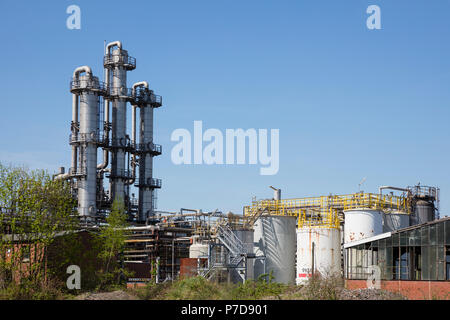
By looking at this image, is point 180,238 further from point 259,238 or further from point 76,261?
point 76,261

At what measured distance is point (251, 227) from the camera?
44.2 metres

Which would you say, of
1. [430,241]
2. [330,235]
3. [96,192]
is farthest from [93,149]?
[430,241]

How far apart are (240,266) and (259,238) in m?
2.97

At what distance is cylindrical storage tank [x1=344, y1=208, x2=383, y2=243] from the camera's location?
40.4 metres

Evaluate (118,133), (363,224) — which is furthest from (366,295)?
(118,133)

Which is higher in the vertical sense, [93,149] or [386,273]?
[93,149]

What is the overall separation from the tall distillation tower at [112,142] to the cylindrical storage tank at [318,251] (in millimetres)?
21180

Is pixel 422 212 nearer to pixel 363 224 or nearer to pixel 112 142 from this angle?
pixel 363 224

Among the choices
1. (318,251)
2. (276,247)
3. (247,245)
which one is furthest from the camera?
(276,247)

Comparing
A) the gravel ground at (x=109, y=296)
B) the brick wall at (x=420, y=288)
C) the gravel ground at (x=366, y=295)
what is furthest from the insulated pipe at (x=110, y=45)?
the gravel ground at (x=366, y=295)

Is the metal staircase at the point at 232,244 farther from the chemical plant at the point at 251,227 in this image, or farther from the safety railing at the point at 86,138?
the safety railing at the point at 86,138

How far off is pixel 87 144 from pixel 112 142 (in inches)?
145

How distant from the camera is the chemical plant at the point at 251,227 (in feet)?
117

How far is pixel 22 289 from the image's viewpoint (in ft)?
95.3
